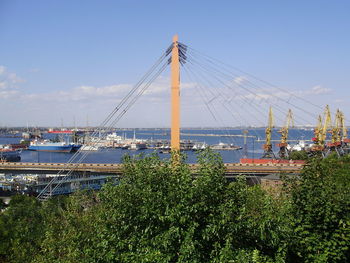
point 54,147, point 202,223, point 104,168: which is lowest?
point 54,147

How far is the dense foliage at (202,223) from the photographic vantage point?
4402mm

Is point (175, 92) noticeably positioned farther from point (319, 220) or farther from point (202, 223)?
point (202, 223)

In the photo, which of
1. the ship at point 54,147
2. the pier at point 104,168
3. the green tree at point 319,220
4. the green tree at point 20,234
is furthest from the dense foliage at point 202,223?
the ship at point 54,147

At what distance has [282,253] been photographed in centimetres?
472

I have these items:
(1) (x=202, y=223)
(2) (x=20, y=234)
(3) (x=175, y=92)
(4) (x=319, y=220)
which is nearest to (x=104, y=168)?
(3) (x=175, y=92)

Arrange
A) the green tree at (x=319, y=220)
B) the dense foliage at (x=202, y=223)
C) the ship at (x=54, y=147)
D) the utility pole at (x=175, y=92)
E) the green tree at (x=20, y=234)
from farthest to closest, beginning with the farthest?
the ship at (x=54, y=147), the utility pole at (x=175, y=92), the green tree at (x=20, y=234), the green tree at (x=319, y=220), the dense foliage at (x=202, y=223)

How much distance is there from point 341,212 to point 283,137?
113 feet

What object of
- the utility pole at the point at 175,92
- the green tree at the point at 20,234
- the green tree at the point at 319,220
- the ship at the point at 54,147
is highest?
the utility pole at the point at 175,92

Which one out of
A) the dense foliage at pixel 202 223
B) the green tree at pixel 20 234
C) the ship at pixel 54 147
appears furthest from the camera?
the ship at pixel 54 147

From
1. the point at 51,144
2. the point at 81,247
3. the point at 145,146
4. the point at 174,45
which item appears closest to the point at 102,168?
the point at 174,45

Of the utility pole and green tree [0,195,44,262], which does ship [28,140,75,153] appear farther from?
the utility pole

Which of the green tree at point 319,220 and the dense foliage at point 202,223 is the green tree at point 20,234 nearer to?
the dense foliage at point 202,223

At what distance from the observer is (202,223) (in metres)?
4.70

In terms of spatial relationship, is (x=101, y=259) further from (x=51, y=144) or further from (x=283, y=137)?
(x=51, y=144)
